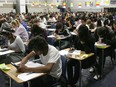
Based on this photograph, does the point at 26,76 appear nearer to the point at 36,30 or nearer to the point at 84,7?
the point at 36,30

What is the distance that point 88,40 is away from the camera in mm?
3936

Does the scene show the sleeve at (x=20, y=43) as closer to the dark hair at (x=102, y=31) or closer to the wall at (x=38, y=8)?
the dark hair at (x=102, y=31)

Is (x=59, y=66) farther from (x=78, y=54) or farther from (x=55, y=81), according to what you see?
(x=78, y=54)

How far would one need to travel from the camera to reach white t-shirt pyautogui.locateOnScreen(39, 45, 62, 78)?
113 inches

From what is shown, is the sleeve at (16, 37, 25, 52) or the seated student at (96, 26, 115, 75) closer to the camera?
the sleeve at (16, 37, 25, 52)

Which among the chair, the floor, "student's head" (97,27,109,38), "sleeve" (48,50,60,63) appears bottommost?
the floor

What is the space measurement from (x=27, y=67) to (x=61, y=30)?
146 inches

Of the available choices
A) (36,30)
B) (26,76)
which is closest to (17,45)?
(36,30)

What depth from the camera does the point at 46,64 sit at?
2.96 m

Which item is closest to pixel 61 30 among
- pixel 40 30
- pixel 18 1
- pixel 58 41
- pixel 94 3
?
pixel 58 41

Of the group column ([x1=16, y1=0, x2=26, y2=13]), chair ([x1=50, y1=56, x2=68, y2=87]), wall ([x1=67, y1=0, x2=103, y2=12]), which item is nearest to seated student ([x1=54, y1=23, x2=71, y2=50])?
chair ([x1=50, y1=56, x2=68, y2=87])

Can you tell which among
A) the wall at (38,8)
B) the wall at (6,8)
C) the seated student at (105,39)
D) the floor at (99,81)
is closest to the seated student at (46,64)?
the floor at (99,81)

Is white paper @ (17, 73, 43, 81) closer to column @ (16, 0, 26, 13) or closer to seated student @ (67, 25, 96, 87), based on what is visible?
seated student @ (67, 25, 96, 87)

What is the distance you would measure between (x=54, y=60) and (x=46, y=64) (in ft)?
0.59
